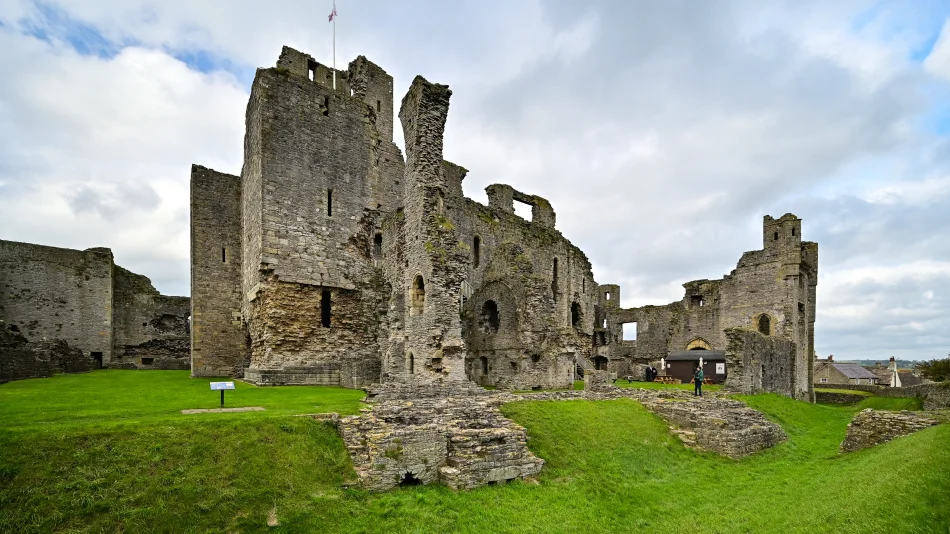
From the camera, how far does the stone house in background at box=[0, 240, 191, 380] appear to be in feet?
86.7

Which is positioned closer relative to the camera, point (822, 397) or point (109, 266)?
point (109, 266)

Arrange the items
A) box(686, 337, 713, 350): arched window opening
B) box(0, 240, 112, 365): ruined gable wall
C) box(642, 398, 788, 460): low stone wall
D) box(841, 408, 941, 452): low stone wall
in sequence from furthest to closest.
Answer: box(686, 337, 713, 350): arched window opening, box(0, 240, 112, 365): ruined gable wall, box(642, 398, 788, 460): low stone wall, box(841, 408, 941, 452): low stone wall

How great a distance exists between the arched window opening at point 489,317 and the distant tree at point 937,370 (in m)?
28.1

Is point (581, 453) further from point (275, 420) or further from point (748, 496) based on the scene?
point (275, 420)

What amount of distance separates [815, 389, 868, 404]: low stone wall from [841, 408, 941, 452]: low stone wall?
2031cm

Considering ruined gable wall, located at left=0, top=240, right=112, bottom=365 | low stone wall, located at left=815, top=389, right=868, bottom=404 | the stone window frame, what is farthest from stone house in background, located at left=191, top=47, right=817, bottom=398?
ruined gable wall, located at left=0, top=240, right=112, bottom=365

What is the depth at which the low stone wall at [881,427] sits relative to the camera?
47.3 feet

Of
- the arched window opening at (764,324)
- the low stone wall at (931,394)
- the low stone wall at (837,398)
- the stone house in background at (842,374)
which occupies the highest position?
the arched window opening at (764,324)

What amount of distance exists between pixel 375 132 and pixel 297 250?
305 inches

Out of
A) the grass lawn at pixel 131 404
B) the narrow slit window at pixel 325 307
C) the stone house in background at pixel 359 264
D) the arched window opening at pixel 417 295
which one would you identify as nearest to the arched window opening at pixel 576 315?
the stone house in background at pixel 359 264

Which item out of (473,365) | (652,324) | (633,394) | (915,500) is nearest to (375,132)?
(473,365)

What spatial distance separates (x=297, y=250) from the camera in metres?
22.2

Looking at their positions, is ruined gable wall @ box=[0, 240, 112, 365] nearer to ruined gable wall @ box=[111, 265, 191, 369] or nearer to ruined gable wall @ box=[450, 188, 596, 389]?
ruined gable wall @ box=[111, 265, 191, 369]

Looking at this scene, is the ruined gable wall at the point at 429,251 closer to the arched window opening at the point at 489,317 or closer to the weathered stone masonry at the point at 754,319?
the arched window opening at the point at 489,317
